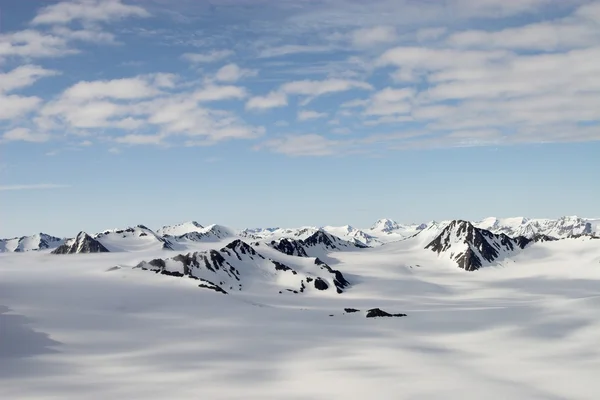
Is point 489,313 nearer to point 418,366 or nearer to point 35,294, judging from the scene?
point 418,366

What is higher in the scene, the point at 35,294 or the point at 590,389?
the point at 35,294

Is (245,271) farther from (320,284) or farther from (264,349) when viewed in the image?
(264,349)

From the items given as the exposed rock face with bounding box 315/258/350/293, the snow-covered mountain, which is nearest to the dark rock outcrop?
the snow-covered mountain

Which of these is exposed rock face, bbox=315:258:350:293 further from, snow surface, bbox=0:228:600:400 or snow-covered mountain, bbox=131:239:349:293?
snow surface, bbox=0:228:600:400

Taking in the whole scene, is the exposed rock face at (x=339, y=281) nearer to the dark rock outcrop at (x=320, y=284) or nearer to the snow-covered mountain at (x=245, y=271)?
the snow-covered mountain at (x=245, y=271)

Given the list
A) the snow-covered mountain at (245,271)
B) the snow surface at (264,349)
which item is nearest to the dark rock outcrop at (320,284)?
the snow-covered mountain at (245,271)

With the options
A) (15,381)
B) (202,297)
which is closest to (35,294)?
(202,297)
